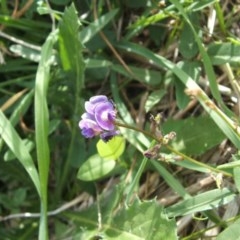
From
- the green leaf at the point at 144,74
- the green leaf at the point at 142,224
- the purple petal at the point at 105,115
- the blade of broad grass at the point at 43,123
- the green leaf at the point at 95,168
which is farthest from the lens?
the green leaf at the point at 144,74

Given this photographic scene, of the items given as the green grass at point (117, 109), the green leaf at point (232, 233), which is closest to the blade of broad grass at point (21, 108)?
the green grass at point (117, 109)

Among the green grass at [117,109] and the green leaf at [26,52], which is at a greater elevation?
the green leaf at [26,52]

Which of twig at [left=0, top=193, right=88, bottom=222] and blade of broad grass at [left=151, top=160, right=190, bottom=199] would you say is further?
twig at [left=0, top=193, right=88, bottom=222]

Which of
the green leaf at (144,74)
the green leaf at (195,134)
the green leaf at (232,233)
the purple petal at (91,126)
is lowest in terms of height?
the green leaf at (232,233)

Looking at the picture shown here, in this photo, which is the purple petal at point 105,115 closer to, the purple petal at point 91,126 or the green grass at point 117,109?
the purple petal at point 91,126

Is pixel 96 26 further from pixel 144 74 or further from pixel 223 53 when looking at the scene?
pixel 223 53

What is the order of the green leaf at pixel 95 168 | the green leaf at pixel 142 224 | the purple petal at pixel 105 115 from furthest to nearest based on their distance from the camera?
the green leaf at pixel 95 168, the green leaf at pixel 142 224, the purple petal at pixel 105 115

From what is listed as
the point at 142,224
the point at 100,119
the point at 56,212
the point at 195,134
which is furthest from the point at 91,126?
the point at 56,212

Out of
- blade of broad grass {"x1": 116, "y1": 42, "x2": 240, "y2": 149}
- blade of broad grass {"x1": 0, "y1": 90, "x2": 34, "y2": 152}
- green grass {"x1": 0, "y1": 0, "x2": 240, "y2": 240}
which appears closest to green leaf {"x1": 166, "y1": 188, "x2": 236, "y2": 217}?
green grass {"x1": 0, "y1": 0, "x2": 240, "y2": 240}

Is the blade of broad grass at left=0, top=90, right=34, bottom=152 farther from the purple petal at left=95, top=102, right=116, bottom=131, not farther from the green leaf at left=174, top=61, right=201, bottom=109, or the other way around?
the purple petal at left=95, top=102, right=116, bottom=131
